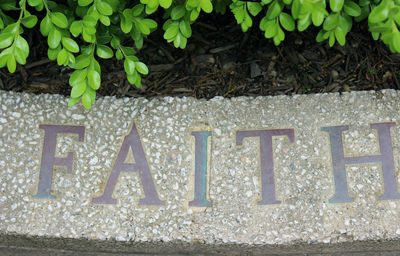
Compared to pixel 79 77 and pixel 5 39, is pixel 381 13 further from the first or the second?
pixel 5 39

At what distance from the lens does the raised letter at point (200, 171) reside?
2016mm

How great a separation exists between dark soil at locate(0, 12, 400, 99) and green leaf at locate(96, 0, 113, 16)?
27.1 inches

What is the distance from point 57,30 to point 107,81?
0.65 meters

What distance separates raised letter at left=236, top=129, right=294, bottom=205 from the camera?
2.01 m

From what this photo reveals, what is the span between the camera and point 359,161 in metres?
2.02

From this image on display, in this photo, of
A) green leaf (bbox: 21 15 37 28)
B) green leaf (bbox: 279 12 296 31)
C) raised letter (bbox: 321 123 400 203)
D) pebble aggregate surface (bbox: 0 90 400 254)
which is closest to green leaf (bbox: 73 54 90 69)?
green leaf (bbox: 21 15 37 28)

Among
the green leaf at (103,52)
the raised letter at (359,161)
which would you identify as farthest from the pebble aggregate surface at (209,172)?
the green leaf at (103,52)

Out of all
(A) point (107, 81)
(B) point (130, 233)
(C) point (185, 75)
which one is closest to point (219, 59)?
(C) point (185, 75)

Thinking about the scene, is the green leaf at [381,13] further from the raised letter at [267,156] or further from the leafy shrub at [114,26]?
the raised letter at [267,156]

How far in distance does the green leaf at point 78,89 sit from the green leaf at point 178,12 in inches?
18.9

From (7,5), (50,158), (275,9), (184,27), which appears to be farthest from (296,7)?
(50,158)

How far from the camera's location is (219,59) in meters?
2.22

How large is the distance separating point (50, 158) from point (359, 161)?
166 centimetres

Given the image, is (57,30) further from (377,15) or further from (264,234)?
(264,234)
